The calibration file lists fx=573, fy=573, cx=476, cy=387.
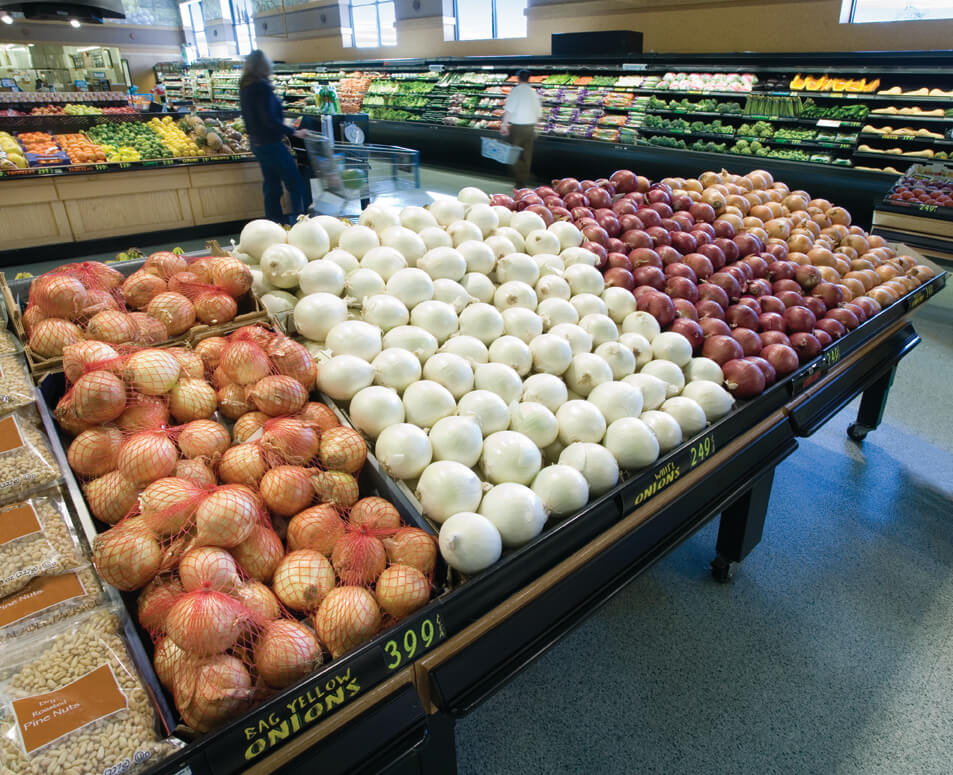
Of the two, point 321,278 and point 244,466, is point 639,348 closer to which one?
point 321,278

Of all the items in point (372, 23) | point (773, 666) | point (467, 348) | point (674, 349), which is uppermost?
point (372, 23)

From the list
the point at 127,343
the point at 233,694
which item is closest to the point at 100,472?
the point at 127,343

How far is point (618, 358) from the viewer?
186cm

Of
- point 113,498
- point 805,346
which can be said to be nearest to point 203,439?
point 113,498

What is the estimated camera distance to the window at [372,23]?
14016mm

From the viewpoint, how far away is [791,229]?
3078 millimetres

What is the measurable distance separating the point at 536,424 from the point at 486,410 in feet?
0.48

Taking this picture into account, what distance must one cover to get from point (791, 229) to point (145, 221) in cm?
598

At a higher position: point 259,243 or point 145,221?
point 259,243

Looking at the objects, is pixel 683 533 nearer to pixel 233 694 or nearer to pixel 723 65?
pixel 233 694

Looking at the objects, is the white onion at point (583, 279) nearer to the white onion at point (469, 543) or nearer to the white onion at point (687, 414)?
the white onion at point (687, 414)

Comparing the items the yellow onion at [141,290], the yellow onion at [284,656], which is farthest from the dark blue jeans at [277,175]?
the yellow onion at [284,656]

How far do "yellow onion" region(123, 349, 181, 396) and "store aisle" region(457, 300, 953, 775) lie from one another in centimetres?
132

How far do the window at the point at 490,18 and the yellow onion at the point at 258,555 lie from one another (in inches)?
476
